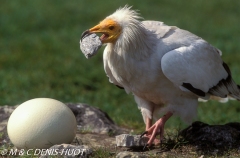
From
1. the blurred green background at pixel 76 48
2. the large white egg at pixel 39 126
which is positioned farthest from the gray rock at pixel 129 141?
the blurred green background at pixel 76 48

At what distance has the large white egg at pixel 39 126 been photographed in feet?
19.2

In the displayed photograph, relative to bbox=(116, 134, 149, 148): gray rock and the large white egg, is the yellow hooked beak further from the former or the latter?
bbox=(116, 134, 149, 148): gray rock

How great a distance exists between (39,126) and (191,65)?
6.03 ft

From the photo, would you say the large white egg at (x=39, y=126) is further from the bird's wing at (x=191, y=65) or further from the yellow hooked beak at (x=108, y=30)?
the bird's wing at (x=191, y=65)

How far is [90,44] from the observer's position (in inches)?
243

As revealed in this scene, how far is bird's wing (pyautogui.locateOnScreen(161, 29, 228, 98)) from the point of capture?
6.25 meters

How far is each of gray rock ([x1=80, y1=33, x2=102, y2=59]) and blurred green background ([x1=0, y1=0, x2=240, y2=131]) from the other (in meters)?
2.21

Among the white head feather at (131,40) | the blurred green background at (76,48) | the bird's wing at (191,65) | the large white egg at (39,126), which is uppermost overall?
the white head feather at (131,40)

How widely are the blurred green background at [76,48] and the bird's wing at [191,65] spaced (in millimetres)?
1664

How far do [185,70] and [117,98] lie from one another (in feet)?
13.6

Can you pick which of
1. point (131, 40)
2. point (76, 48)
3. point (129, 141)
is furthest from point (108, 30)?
point (76, 48)

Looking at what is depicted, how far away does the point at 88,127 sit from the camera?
7398 mm

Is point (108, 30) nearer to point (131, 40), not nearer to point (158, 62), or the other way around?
point (131, 40)

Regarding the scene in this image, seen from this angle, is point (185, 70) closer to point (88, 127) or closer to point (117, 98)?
point (88, 127)
